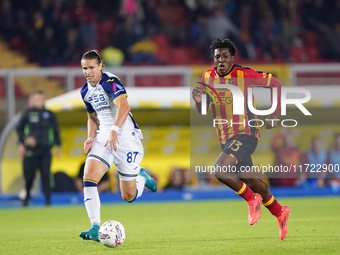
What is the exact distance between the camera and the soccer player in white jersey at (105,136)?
6.05 meters

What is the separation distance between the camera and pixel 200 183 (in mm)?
13578

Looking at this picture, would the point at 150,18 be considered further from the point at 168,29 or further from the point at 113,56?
the point at 113,56

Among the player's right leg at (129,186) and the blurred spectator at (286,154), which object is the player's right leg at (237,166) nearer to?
the player's right leg at (129,186)

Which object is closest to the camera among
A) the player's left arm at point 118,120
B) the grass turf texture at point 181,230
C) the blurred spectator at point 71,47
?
the grass turf texture at point 181,230

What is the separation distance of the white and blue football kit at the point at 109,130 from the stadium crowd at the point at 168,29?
9.87 metres

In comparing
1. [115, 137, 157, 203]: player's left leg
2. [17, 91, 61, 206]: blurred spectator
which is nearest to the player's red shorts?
[115, 137, 157, 203]: player's left leg

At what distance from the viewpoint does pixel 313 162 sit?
41.4 ft

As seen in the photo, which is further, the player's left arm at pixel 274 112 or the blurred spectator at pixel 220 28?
→ the blurred spectator at pixel 220 28

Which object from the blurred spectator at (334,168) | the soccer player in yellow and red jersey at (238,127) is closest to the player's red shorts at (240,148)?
the soccer player in yellow and red jersey at (238,127)

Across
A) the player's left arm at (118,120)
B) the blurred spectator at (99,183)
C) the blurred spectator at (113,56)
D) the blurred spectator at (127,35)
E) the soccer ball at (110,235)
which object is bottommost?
the blurred spectator at (99,183)

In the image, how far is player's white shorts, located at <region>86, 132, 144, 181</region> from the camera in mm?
6266

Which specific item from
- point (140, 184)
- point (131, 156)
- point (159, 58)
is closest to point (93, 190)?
point (131, 156)

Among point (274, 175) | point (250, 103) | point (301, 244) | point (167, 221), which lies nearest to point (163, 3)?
point (274, 175)

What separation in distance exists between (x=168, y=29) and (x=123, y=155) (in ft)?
42.1
